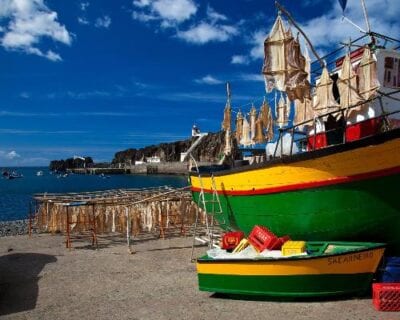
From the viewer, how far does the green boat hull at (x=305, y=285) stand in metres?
9.51

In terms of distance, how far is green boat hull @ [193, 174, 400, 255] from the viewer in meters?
9.67

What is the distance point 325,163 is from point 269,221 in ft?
8.79

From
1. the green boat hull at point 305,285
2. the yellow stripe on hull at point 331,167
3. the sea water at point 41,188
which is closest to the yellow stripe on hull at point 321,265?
the green boat hull at point 305,285

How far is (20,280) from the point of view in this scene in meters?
12.9

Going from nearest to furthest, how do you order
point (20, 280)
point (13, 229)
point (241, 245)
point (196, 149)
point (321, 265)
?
1. point (321, 265)
2. point (241, 245)
3. point (20, 280)
4. point (13, 229)
5. point (196, 149)

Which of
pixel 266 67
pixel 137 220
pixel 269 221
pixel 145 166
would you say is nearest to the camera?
pixel 269 221

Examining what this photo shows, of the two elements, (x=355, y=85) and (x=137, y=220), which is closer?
(x=355, y=85)

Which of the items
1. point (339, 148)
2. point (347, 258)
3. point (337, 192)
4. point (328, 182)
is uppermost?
point (339, 148)

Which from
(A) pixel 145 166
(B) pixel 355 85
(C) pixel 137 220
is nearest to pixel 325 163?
(B) pixel 355 85

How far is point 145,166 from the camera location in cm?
16188

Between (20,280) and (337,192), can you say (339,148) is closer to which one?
(337,192)

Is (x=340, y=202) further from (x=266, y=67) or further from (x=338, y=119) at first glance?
(x=266, y=67)

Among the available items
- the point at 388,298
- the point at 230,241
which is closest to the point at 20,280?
the point at 230,241

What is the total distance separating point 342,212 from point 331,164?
3.81 feet
